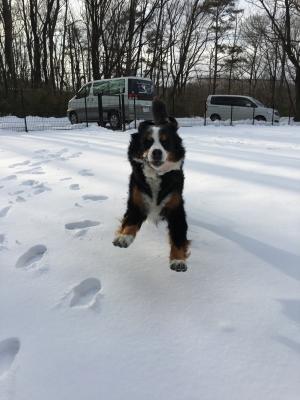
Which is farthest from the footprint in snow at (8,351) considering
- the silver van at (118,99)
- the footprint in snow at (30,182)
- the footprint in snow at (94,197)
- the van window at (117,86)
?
the van window at (117,86)

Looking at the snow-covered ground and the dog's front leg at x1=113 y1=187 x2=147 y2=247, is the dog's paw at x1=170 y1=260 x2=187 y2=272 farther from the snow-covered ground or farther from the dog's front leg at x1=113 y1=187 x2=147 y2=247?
the dog's front leg at x1=113 y1=187 x2=147 y2=247

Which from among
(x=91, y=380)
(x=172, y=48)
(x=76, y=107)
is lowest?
(x=91, y=380)

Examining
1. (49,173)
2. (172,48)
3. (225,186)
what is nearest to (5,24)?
→ (172,48)

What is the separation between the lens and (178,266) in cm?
260

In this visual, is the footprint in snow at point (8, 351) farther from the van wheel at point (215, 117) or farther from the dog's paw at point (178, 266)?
the van wheel at point (215, 117)

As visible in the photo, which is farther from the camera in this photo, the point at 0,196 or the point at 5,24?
the point at 5,24

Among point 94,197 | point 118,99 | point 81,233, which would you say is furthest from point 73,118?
point 81,233

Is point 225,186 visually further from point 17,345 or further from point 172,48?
point 172,48

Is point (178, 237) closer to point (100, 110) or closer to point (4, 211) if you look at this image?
point (4, 211)

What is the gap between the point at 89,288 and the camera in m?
2.46

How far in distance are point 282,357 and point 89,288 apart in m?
1.17

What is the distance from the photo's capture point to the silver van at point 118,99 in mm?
14218

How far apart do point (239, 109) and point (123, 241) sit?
1887 cm

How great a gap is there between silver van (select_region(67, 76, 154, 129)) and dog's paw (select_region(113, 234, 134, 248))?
11665 mm
